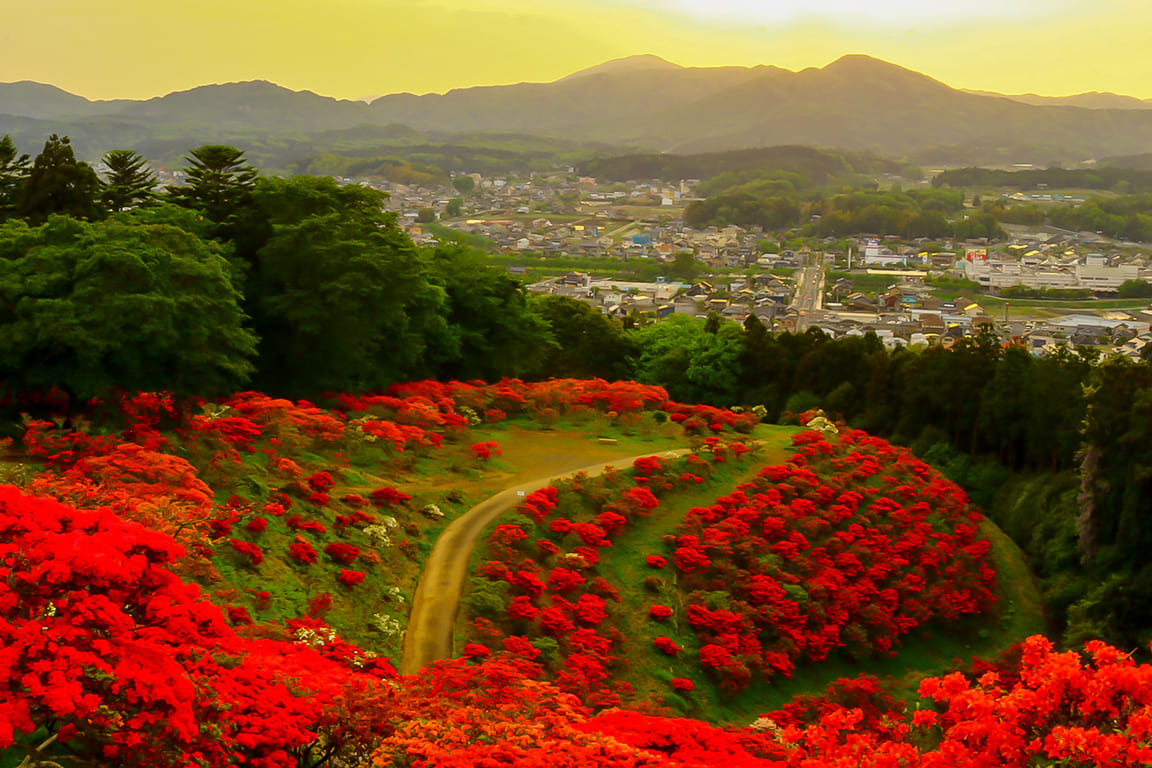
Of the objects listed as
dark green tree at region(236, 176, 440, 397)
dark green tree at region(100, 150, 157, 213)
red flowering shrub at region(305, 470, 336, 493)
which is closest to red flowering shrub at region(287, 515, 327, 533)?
red flowering shrub at region(305, 470, 336, 493)

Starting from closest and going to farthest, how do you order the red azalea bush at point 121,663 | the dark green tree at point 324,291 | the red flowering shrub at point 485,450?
the red azalea bush at point 121,663 < the red flowering shrub at point 485,450 < the dark green tree at point 324,291

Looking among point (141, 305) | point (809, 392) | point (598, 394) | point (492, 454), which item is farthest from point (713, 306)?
point (141, 305)

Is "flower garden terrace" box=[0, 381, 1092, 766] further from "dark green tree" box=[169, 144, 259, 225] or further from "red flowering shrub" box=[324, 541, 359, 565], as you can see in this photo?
"dark green tree" box=[169, 144, 259, 225]

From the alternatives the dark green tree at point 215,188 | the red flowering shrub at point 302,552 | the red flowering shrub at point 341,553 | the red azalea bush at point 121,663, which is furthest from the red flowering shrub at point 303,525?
the dark green tree at point 215,188

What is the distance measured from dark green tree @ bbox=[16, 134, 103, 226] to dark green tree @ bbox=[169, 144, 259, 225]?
233 cm

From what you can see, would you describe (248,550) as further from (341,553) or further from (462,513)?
Answer: (462,513)

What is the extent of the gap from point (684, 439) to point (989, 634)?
26.4 feet

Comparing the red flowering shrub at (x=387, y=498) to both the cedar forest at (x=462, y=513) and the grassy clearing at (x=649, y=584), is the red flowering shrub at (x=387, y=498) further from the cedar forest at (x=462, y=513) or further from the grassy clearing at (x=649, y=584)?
the grassy clearing at (x=649, y=584)

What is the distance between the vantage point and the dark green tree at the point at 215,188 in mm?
26969

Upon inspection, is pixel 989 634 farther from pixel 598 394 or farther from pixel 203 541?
pixel 203 541

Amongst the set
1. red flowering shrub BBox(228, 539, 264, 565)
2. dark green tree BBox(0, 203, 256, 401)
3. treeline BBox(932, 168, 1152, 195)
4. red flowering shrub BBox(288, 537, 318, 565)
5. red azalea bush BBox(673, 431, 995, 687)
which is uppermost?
treeline BBox(932, 168, 1152, 195)

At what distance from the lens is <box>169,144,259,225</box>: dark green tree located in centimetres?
2697

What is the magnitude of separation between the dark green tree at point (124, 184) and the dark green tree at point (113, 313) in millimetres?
9409

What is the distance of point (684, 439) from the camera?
80.6ft
